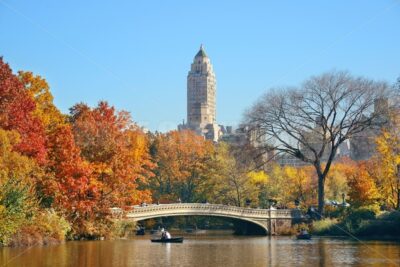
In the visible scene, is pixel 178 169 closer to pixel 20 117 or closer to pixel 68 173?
pixel 68 173

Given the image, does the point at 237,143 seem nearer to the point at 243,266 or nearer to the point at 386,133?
the point at 386,133

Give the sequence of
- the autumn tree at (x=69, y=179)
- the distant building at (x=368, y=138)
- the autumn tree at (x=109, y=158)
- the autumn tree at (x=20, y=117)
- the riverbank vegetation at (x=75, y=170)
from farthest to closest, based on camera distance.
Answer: the distant building at (x=368, y=138) < the autumn tree at (x=109, y=158) < the autumn tree at (x=69, y=179) < the autumn tree at (x=20, y=117) < the riverbank vegetation at (x=75, y=170)

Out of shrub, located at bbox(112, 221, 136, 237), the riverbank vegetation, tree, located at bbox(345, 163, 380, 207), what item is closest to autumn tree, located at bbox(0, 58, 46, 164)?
the riverbank vegetation

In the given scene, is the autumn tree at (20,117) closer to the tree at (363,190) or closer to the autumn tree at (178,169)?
the tree at (363,190)

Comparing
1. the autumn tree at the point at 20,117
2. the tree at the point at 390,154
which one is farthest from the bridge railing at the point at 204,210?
the autumn tree at the point at 20,117

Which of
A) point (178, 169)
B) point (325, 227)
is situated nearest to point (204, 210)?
point (325, 227)

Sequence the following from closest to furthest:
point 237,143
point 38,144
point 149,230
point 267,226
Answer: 1. point 38,144
2. point 237,143
3. point 267,226
4. point 149,230

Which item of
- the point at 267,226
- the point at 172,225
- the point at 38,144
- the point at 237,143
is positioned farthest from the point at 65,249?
the point at 172,225

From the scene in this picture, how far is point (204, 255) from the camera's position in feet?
129

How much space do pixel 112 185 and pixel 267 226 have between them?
16774mm

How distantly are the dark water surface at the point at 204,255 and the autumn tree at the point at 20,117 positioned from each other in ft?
22.2

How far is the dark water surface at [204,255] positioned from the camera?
110 feet

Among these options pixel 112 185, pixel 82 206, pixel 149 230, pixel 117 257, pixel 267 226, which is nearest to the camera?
pixel 117 257

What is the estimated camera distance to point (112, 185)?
55.7 metres
